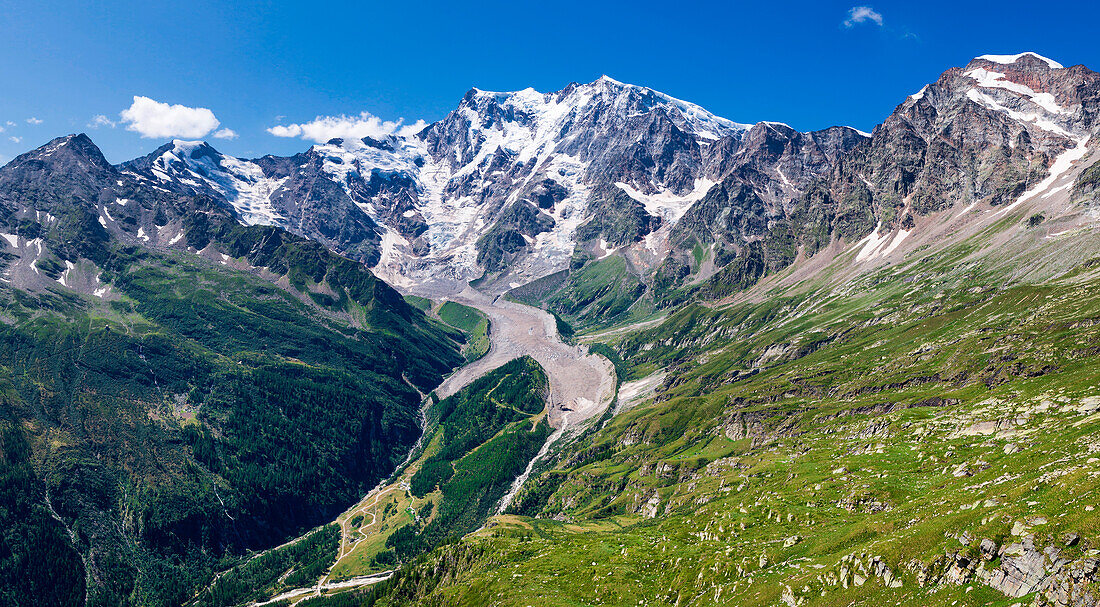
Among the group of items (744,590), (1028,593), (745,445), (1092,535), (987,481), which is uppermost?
(1092,535)

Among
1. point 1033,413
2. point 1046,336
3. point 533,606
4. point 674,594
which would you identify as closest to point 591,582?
point 533,606

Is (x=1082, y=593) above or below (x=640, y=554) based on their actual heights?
above

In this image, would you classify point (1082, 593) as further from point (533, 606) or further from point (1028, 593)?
point (533, 606)

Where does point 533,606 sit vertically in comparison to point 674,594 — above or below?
below

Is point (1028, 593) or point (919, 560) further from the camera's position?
point (919, 560)

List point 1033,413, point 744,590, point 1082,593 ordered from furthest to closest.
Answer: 1. point 1033,413
2. point 744,590
3. point 1082,593

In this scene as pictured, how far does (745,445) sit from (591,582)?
104m

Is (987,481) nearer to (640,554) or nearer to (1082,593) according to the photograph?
(1082,593)

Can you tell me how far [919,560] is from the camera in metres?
54.8

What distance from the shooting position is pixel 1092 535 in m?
44.0

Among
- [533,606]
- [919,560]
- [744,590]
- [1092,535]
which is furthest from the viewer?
[533,606]

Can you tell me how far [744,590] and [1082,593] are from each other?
126ft

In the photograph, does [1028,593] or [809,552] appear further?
[809,552]

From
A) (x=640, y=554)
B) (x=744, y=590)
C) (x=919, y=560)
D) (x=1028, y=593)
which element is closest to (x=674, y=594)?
(x=744, y=590)
